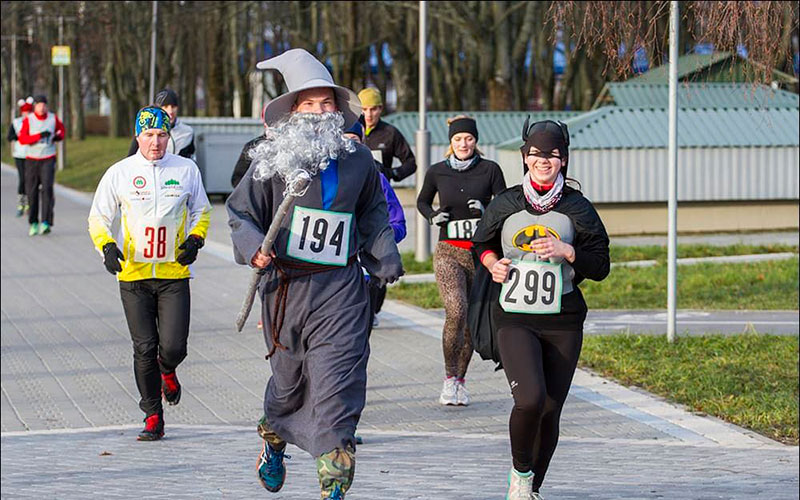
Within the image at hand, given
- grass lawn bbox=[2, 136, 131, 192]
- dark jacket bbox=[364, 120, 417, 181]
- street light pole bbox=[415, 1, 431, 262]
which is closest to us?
dark jacket bbox=[364, 120, 417, 181]

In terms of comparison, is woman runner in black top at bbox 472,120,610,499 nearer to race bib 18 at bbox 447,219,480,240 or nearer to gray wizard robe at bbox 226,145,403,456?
gray wizard robe at bbox 226,145,403,456

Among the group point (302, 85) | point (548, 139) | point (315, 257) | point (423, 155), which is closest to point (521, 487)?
point (315, 257)

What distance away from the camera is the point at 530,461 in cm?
588

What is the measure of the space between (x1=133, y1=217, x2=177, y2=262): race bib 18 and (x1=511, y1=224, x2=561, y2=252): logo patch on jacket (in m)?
2.15

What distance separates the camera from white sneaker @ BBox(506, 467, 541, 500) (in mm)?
5848

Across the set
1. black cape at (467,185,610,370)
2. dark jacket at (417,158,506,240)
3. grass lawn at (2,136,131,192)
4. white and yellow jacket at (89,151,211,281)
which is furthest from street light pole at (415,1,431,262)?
grass lawn at (2,136,131,192)

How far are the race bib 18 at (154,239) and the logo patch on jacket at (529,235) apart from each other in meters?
2.15

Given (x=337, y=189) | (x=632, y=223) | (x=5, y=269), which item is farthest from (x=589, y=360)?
(x=632, y=223)

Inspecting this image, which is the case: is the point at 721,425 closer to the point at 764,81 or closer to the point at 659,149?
the point at 764,81

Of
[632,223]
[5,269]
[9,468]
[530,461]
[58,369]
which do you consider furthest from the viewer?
[632,223]

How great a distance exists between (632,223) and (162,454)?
14.4m

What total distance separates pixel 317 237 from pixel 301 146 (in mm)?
346

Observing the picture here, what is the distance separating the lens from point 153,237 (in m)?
7.31

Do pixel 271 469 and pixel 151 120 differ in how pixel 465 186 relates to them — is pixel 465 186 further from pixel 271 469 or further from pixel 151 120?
pixel 271 469
